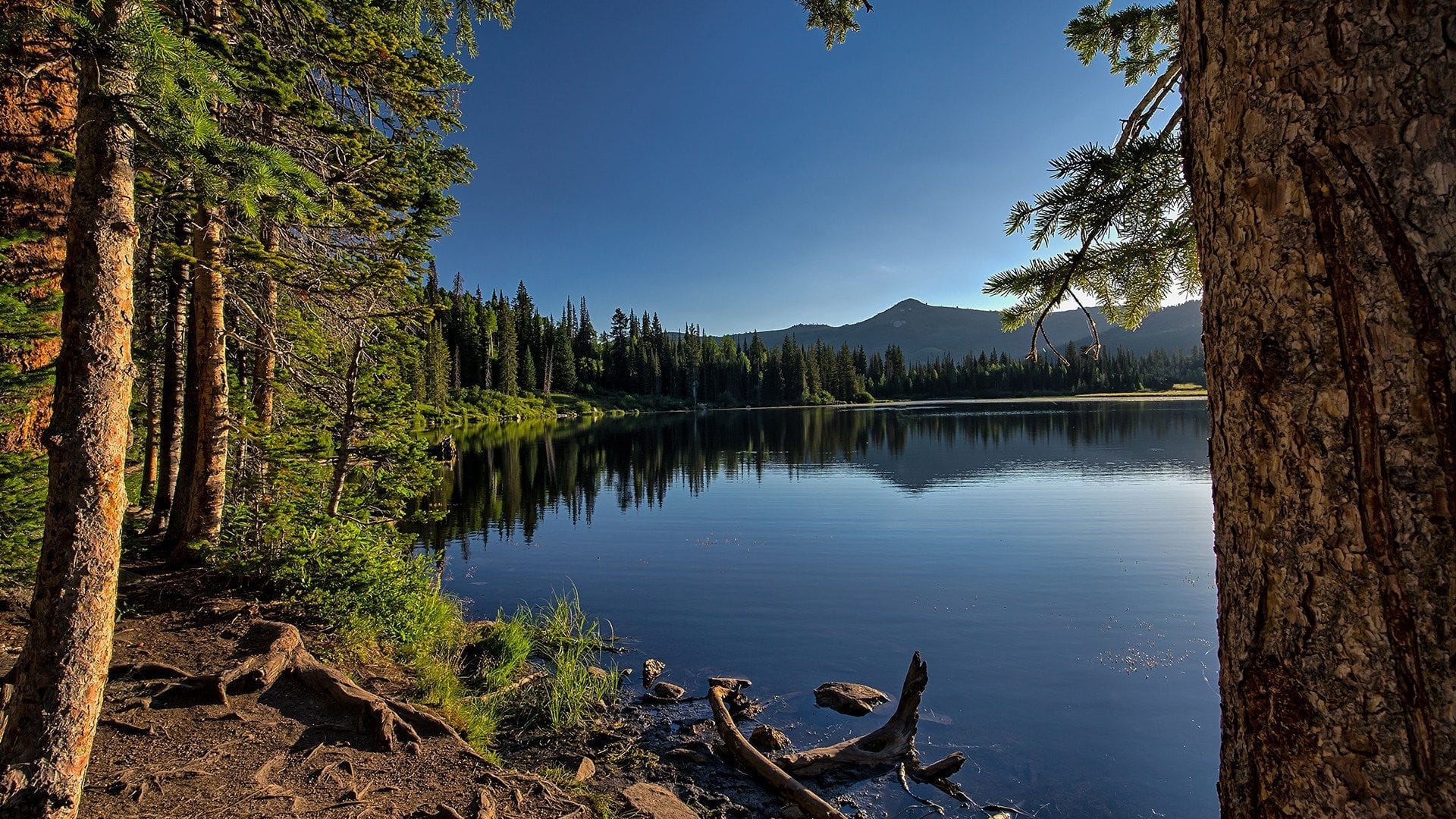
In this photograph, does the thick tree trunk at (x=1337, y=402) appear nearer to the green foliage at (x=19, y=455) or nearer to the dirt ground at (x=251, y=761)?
the dirt ground at (x=251, y=761)

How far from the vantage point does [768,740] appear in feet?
21.9

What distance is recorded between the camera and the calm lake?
22.6ft

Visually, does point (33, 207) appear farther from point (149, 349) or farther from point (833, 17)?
point (833, 17)

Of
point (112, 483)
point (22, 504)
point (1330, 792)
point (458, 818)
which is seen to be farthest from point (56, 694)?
point (1330, 792)

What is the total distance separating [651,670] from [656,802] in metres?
3.23

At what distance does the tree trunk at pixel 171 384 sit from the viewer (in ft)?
27.5

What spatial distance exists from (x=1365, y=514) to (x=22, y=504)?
8.43 m

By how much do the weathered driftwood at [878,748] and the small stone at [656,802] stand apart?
1191 millimetres

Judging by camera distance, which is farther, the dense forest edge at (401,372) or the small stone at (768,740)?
the small stone at (768,740)

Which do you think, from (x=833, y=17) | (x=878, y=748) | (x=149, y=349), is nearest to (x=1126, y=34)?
(x=833, y=17)

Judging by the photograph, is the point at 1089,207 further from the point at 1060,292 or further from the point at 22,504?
the point at 22,504

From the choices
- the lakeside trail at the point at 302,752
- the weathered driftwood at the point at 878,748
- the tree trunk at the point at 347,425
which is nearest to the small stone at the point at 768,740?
the weathered driftwood at the point at 878,748

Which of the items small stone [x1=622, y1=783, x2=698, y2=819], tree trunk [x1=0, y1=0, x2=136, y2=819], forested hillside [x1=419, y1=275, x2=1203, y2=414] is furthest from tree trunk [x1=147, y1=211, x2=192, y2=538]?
forested hillside [x1=419, y1=275, x2=1203, y2=414]

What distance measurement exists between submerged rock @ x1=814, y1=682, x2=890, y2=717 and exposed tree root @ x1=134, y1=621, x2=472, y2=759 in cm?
421
